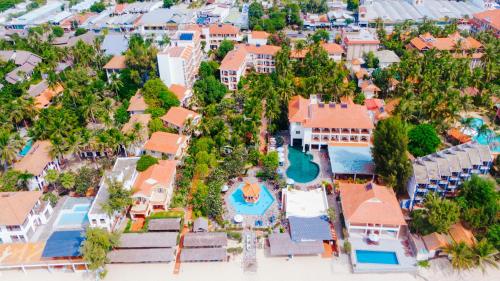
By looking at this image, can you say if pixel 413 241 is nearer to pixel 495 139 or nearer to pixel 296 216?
pixel 296 216

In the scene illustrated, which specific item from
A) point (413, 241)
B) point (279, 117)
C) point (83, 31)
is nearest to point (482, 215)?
point (413, 241)

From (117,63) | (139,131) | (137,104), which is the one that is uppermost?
(117,63)

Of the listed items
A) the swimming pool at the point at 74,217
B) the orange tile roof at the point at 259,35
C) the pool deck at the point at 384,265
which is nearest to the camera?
the pool deck at the point at 384,265

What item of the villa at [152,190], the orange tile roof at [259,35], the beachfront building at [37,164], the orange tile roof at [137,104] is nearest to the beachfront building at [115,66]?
the orange tile roof at [137,104]

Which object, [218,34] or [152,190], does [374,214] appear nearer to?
[152,190]

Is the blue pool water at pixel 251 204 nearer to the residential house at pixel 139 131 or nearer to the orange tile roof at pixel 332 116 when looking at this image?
the orange tile roof at pixel 332 116

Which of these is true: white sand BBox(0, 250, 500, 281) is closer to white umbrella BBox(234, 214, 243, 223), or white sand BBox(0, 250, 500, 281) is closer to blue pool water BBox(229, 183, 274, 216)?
white umbrella BBox(234, 214, 243, 223)

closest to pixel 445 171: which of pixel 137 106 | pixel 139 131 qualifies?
pixel 139 131
